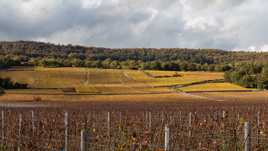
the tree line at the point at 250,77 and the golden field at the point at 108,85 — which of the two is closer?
the golden field at the point at 108,85

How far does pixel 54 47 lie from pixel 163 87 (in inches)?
3525

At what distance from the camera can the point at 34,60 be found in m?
135

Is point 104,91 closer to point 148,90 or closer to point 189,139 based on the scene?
point 148,90

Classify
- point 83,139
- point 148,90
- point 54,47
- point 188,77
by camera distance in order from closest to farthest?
point 83,139 → point 148,90 → point 188,77 → point 54,47

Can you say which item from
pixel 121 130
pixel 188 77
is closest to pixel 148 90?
pixel 188 77

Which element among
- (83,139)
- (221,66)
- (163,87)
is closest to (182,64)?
(221,66)

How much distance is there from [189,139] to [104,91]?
7327 centimetres

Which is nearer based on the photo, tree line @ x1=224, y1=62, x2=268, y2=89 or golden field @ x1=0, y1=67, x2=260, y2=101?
golden field @ x1=0, y1=67, x2=260, y2=101

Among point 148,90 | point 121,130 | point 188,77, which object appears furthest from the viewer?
point 188,77

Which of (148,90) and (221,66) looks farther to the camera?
(221,66)

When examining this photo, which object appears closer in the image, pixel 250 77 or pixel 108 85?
pixel 250 77

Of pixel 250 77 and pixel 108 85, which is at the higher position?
pixel 250 77

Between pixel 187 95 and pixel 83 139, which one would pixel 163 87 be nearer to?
pixel 187 95

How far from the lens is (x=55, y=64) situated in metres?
131
